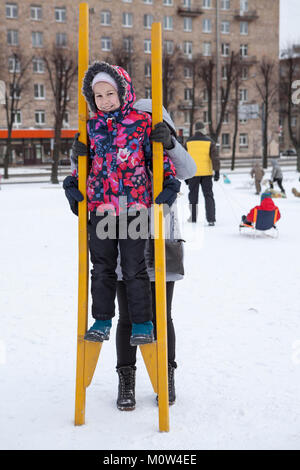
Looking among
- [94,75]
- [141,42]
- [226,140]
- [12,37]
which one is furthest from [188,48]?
[94,75]

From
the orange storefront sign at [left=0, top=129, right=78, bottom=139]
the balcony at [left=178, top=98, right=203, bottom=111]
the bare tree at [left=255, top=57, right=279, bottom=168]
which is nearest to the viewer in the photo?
the bare tree at [left=255, top=57, right=279, bottom=168]

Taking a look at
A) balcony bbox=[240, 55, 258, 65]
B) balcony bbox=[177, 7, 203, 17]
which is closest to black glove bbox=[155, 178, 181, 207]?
balcony bbox=[177, 7, 203, 17]

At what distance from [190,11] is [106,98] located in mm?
63747

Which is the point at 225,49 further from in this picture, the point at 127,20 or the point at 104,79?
the point at 104,79

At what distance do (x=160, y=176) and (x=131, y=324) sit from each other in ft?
2.99

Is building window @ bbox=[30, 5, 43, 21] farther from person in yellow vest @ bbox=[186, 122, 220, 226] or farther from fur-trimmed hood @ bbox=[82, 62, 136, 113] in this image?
fur-trimmed hood @ bbox=[82, 62, 136, 113]

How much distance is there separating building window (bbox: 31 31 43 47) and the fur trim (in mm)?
56721

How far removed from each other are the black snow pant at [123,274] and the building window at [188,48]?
206ft

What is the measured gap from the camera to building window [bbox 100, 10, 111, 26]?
58.4 m

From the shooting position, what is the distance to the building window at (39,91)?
56.2 meters

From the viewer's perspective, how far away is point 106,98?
2.87 m

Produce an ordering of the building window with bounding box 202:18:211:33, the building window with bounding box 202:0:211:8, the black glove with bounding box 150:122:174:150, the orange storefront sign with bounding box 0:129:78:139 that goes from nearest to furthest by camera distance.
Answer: the black glove with bounding box 150:122:174:150 → the orange storefront sign with bounding box 0:129:78:139 → the building window with bounding box 202:18:211:33 → the building window with bounding box 202:0:211:8
